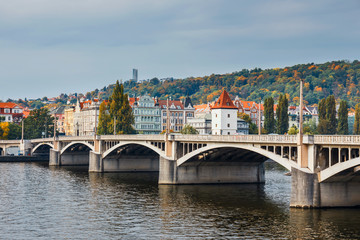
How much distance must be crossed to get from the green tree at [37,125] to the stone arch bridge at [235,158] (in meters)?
37.9

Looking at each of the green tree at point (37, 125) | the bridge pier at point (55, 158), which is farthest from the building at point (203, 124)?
Result: the bridge pier at point (55, 158)

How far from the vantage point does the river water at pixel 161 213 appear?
48.2 metres

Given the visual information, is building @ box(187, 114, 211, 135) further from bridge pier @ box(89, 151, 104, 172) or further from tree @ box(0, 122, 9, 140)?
bridge pier @ box(89, 151, 104, 172)

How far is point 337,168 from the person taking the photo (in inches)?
2020

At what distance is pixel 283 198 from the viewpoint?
68188mm

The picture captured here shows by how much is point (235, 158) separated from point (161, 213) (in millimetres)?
23719

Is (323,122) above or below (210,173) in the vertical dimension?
above

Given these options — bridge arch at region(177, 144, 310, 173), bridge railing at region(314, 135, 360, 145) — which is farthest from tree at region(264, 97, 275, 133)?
bridge railing at region(314, 135, 360, 145)

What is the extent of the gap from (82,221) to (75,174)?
53.0 metres

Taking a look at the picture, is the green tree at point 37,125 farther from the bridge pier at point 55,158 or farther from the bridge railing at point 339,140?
the bridge railing at point 339,140

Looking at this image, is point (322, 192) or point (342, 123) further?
point (342, 123)

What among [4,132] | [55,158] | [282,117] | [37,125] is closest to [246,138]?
[55,158]

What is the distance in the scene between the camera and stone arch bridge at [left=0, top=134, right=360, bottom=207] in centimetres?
5450

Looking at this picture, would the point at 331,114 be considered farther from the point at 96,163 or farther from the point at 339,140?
the point at 339,140
